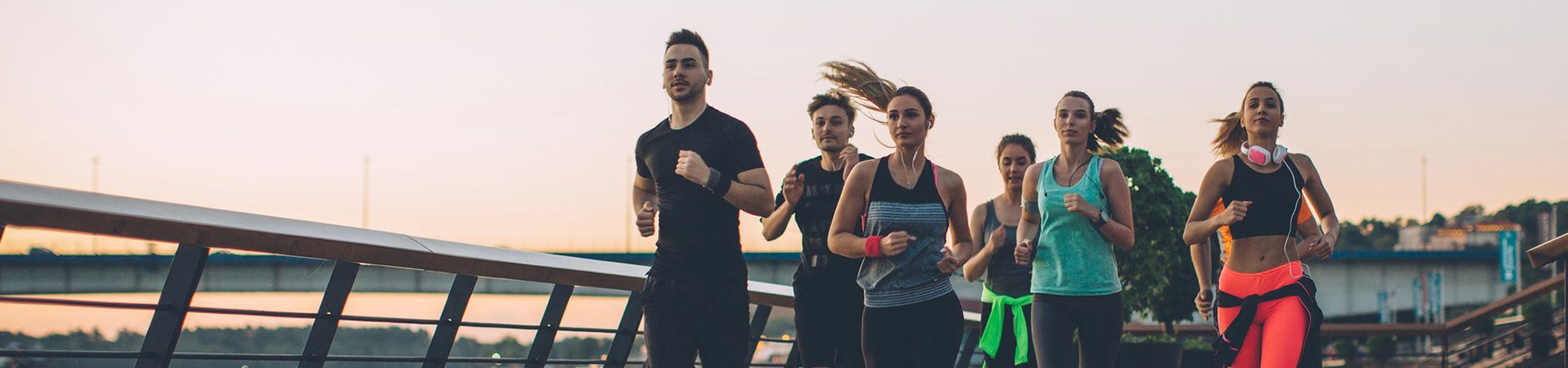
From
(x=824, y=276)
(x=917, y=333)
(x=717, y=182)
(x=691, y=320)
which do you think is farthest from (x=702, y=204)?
(x=824, y=276)

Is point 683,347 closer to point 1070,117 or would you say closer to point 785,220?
point 785,220

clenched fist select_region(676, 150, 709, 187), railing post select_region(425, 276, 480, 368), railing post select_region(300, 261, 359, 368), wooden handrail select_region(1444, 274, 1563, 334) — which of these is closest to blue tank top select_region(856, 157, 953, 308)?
clenched fist select_region(676, 150, 709, 187)

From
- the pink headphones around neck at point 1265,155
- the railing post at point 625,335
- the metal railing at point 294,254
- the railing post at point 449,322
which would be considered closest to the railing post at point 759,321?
the railing post at point 625,335

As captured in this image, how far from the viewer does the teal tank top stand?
20.1 feet

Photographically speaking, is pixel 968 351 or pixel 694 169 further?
pixel 968 351

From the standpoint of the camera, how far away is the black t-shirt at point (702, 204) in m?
4.90

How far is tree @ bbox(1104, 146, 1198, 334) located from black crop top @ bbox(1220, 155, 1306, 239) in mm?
8621

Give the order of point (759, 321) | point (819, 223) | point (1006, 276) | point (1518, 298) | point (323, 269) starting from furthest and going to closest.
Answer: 1. point (1518, 298)
2. point (759, 321)
3. point (1006, 276)
4. point (819, 223)
5. point (323, 269)

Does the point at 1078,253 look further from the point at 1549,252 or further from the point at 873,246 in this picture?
the point at 1549,252

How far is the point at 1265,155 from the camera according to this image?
19.4ft

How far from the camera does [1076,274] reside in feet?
20.1

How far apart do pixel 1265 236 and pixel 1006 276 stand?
6.01ft

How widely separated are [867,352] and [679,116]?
128 cm

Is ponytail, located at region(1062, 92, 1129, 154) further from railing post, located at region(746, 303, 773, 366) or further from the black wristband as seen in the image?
the black wristband
